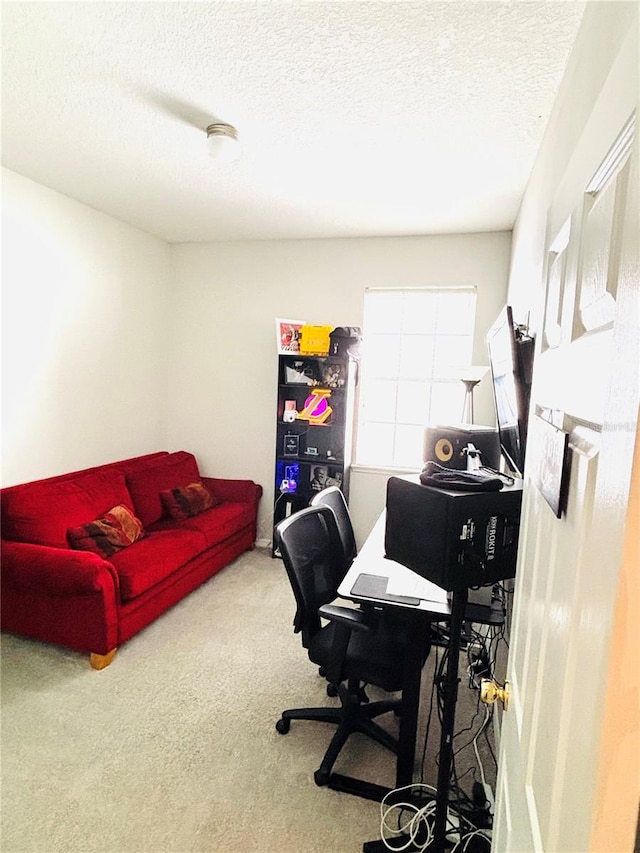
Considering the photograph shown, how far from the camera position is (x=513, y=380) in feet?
4.79

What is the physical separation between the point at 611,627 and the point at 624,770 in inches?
4.2

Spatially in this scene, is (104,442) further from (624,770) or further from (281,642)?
(624,770)

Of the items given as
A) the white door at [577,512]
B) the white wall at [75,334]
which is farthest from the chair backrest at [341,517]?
the white wall at [75,334]

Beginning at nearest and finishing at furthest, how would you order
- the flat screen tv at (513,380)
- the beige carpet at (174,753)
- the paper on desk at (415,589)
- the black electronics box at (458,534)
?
the black electronics box at (458,534), the flat screen tv at (513,380), the beige carpet at (174,753), the paper on desk at (415,589)

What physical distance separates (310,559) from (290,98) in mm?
1977

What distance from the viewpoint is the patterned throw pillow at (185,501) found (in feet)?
12.2

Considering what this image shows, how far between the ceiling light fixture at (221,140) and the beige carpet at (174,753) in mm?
2694

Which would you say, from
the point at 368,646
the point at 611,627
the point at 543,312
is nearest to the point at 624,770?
the point at 611,627

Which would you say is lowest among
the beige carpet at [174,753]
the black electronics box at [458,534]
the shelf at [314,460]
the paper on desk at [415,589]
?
the beige carpet at [174,753]

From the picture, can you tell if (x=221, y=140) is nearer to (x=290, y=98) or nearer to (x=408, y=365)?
(x=290, y=98)

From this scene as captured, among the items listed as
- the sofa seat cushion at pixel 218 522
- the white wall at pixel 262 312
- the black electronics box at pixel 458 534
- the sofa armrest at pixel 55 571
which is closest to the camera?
the black electronics box at pixel 458 534

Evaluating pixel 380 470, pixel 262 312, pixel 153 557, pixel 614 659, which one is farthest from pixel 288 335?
pixel 614 659

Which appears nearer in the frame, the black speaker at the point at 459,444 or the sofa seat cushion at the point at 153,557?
the black speaker at the point at 459,444

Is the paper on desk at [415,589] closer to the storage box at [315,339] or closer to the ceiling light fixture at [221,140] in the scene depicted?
the ceiling light fixture at [221,140]
